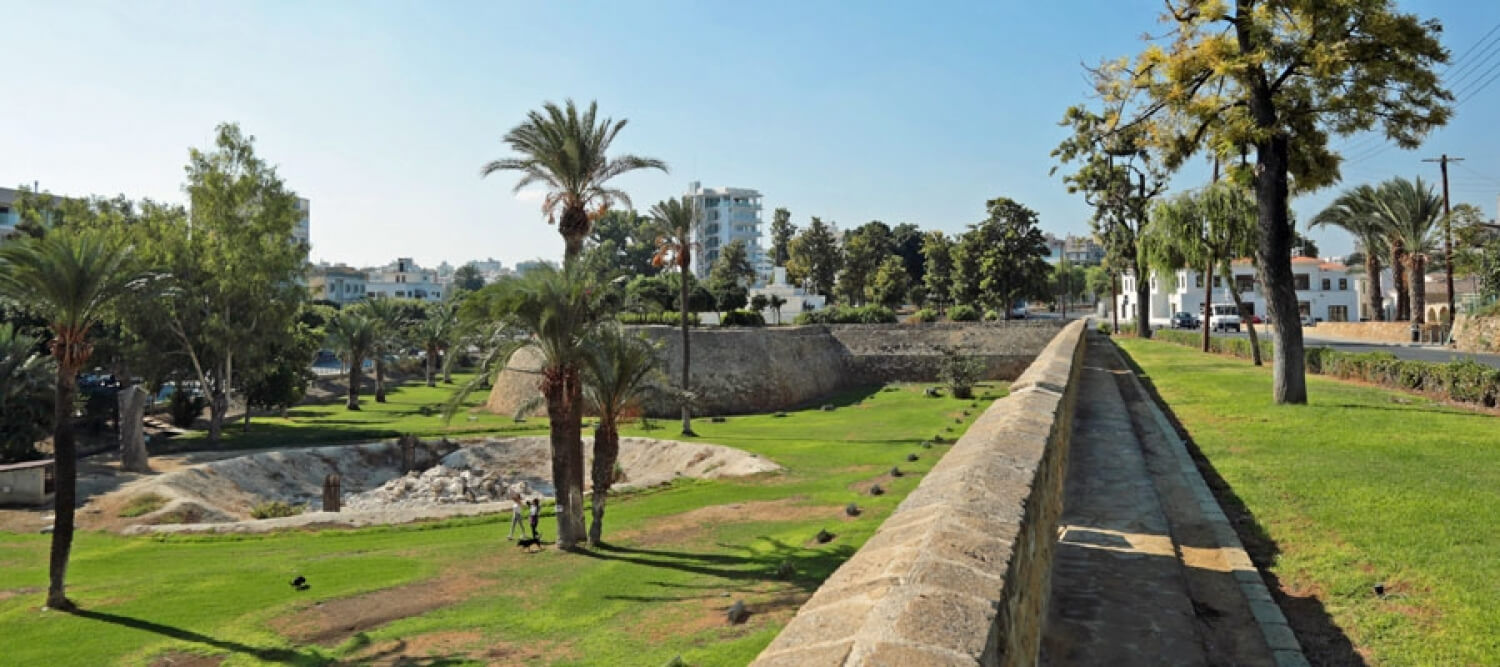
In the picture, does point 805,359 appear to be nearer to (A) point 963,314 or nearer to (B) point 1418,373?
(A) point 963,314

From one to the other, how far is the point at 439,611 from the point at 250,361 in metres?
28.3

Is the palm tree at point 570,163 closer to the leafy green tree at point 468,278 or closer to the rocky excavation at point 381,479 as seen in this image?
the rocky excavation at point 381,479

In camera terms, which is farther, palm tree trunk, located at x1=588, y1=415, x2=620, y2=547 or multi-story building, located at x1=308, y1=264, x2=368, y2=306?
multi-story building, located at x1=308, y1=264, x2=368, y2=306

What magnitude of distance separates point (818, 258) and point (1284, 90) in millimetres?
71479

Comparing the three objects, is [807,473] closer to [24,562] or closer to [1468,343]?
[24,562]

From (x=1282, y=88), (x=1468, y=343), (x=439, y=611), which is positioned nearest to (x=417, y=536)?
(x=439, y=611)

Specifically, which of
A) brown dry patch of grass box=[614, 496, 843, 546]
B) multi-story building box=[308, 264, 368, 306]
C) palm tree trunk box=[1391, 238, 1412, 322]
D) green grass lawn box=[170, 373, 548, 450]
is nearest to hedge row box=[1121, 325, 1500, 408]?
brown dry patch of grass box=[614, 496, 843, 546]

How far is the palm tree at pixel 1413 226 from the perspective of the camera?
43781mm

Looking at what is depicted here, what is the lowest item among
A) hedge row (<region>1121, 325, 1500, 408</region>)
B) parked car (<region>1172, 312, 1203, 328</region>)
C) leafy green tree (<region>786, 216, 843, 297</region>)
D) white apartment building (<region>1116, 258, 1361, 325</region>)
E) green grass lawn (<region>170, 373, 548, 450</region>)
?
green grass lawn (<region>170, 373, 548, 450</region>)

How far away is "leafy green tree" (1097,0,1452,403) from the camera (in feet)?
50.2

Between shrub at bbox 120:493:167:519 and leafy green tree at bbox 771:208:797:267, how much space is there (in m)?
94.1

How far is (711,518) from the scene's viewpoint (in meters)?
18.1

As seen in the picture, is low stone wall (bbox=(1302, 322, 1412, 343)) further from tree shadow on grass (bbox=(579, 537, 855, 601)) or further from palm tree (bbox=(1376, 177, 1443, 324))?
tree shadow on grass (bbox=(579, 537, 855, 601))

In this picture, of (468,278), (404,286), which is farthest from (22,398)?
(468,278)
